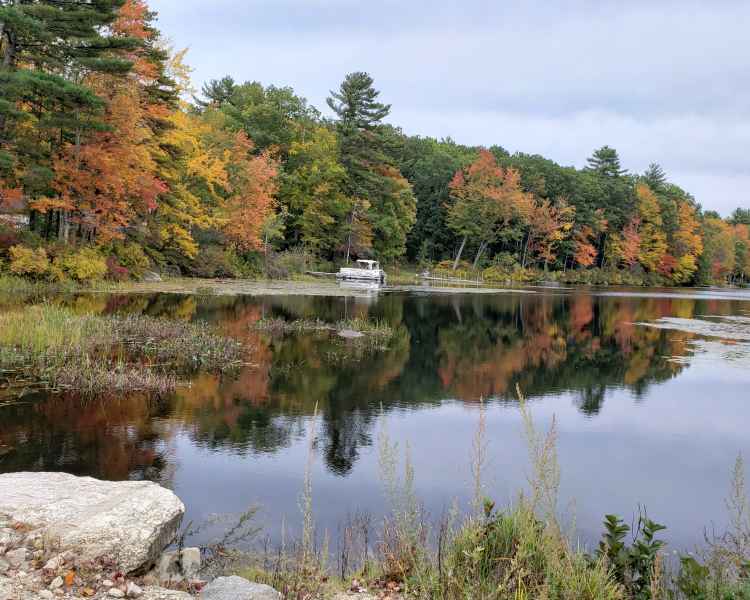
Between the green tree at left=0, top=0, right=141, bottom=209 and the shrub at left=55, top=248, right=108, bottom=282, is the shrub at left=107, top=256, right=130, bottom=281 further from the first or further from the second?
the green tree at left=0, top=0, right=141, bottom=209

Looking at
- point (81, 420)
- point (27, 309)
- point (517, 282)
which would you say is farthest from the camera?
point (517, 282)

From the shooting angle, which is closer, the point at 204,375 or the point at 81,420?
the point at 81,420

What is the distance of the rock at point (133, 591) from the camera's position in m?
4.47

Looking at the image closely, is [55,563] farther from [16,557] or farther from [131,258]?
[131,258]

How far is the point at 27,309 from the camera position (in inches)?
698

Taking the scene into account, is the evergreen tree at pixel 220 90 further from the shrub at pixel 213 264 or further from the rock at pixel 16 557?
the rock at pixel 16 557

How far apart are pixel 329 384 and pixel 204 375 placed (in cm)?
294

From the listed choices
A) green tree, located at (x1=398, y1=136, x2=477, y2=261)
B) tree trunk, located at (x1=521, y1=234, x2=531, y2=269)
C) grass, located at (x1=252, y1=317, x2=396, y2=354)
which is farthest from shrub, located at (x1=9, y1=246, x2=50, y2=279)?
tree trunk, located at (x1=521, y1=234, x2=531, y2=269)

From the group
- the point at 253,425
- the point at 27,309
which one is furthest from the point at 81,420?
the point at 27,309

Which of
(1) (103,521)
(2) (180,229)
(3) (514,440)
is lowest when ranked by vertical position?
(3) (514,440)

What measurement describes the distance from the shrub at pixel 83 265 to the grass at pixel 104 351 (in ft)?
41.6

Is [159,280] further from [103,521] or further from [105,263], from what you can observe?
[103,521]

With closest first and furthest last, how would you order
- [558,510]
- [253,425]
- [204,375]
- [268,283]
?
[558,510]
[253,425]
[204,375]
[268,283]

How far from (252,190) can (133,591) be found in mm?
44357
